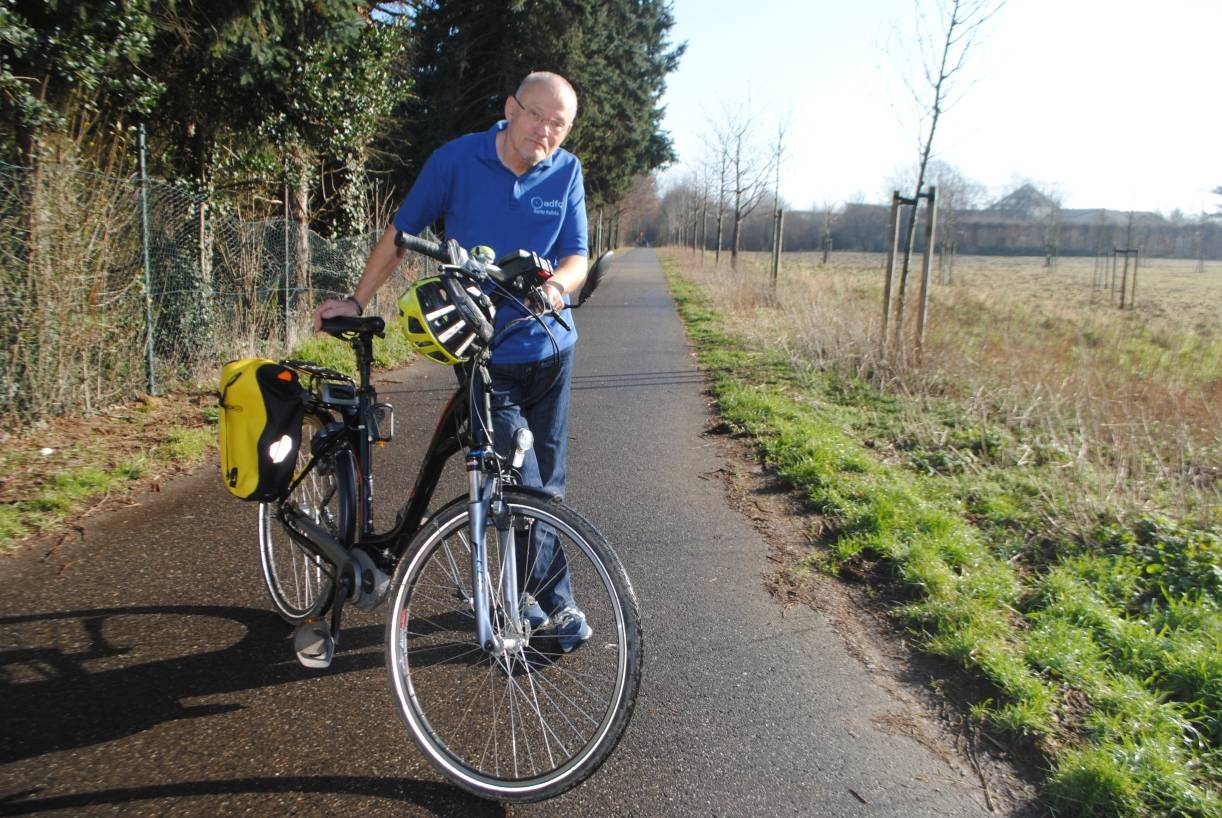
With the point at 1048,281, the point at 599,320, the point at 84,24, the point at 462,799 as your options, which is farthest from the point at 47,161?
the point at 1048,281

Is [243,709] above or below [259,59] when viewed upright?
below

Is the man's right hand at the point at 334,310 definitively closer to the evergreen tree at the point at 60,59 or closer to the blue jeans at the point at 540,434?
the blue jeans at the point at 540,434

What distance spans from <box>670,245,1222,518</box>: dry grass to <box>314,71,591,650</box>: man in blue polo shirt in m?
3.46

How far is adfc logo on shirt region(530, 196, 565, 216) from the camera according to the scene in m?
2.94

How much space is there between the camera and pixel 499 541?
246 cm

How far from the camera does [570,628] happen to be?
3.06 m

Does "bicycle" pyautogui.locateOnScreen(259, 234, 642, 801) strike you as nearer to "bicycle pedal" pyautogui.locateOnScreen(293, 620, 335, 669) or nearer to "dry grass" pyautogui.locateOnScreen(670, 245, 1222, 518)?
"bicycle pedal" pyautogui.locateOnScreen(293, 620, 335, 669)

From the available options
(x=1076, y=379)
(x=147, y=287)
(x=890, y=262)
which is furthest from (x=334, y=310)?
(x=890, y=262)

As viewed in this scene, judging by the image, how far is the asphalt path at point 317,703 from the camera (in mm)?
2416

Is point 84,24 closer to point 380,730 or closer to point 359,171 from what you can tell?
point 380,730

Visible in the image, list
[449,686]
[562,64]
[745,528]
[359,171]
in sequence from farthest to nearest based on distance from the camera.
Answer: [562,64] < [359,171] < [745,528] < [449,686]

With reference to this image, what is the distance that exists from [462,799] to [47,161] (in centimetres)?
589

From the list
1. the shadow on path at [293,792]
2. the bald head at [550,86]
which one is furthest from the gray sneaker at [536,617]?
the bald head at [550,86]

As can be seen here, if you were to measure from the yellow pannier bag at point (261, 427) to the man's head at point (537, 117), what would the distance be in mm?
1140
